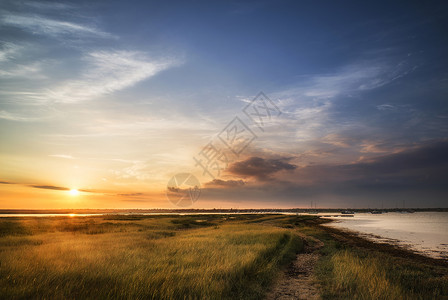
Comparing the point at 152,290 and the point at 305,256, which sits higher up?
the point at 152,290

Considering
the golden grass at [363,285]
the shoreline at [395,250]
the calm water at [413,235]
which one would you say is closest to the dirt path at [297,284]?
the golden grass at [363,285]

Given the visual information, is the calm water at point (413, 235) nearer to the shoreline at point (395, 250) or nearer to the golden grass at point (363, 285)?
the shoreline at point (395, 250)

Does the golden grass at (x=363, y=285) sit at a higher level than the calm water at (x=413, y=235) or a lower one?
higher

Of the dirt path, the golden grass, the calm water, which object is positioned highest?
the golden grass

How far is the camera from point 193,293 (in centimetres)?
881

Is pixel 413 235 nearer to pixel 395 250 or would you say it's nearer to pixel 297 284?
pixel 395 250

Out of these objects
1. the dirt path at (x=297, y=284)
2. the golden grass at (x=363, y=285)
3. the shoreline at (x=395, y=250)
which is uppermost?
the golden grass at (x=363, y=285)

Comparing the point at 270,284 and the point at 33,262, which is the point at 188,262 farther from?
the point at 33,262

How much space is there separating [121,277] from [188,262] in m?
4.21

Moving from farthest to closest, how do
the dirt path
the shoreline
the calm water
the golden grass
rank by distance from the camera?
the calm water < the shoreline < the dirt path < the golden grass

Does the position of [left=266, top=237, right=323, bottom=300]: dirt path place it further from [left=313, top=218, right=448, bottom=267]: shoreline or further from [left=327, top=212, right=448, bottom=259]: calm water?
[left=327, top=212, right=448, bottom=259]: calm water

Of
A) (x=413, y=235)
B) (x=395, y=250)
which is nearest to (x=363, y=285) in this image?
(x=395, y=250)

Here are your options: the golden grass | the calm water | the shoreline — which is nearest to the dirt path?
the golden grass

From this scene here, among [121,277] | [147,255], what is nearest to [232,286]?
[121,277]
